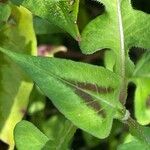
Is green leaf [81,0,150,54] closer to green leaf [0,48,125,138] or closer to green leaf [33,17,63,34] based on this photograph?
green leaf [0,48,125,138]

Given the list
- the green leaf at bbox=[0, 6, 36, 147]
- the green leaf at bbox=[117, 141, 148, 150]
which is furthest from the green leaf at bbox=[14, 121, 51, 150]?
the green leaf at bbox=[0, 6, 36, 147]

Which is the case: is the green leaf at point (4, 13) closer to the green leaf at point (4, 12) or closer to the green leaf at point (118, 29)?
the green leaf at point (4, 12)

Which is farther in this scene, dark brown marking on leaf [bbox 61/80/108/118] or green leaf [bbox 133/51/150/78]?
green leaf [bbox 133/51/150/78]

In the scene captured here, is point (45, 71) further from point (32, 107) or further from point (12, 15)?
point (32, 107)

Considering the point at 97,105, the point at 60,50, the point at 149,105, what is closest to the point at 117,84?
the point at 97,105

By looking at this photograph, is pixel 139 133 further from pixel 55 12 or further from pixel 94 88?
pixel 55 12

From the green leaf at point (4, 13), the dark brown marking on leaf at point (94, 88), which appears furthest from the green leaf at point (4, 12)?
the dark brown marking on leaf at point (94, 88)

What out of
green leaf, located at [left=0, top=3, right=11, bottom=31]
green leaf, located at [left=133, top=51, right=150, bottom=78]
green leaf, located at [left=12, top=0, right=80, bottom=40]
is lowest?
green leaf, located at [left=133, top=51, right=150, bottom=78]
